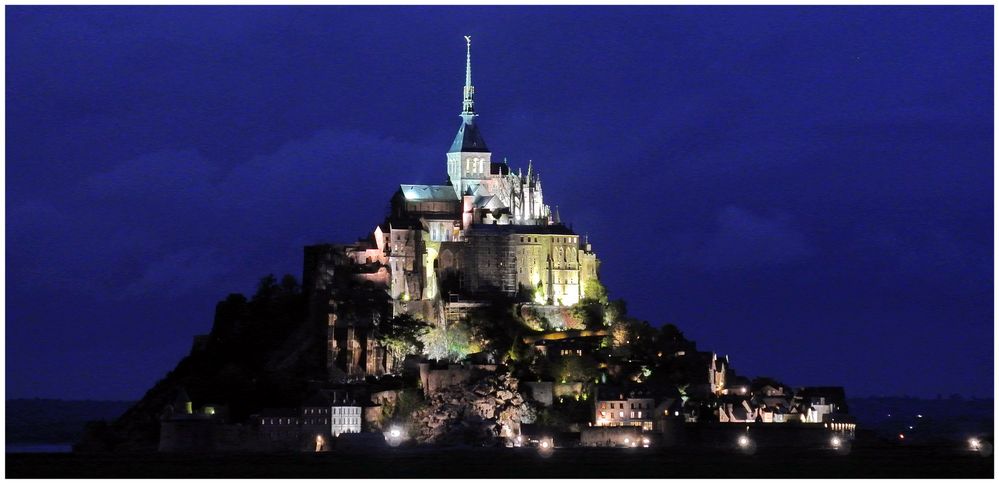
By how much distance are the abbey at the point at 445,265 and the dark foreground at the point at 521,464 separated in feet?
70.4

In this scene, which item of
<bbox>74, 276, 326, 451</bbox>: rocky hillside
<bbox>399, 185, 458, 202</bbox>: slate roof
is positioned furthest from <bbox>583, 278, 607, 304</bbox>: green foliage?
<bbox>74, 276, 326, 451</bbox>: rocky hillside

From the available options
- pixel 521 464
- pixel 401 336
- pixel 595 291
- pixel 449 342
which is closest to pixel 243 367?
pixel 401 336

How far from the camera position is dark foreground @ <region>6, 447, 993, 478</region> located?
104938mm

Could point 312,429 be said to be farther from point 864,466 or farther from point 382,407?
point 864,466

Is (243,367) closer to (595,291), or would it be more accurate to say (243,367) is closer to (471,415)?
(471,415)

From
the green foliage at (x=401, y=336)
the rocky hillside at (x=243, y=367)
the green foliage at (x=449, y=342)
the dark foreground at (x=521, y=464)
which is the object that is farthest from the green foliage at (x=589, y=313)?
the dark foreground at (x=521, y=464)

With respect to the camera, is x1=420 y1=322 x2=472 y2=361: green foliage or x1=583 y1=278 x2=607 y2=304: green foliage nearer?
x1=420 y1=322 x2=472 y2=361: green foliage

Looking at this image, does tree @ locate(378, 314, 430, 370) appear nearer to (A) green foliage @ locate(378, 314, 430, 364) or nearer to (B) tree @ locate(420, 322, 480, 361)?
(A) green foliage @ locate(378, 314, 430, 364)

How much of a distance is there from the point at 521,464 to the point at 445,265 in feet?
115

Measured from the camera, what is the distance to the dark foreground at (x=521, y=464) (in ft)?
344

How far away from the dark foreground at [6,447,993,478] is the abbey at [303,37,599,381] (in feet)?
70.4

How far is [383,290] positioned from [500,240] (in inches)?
338

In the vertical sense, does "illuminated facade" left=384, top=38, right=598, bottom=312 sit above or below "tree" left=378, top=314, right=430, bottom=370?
above

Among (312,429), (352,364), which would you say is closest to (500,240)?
(352,364)
